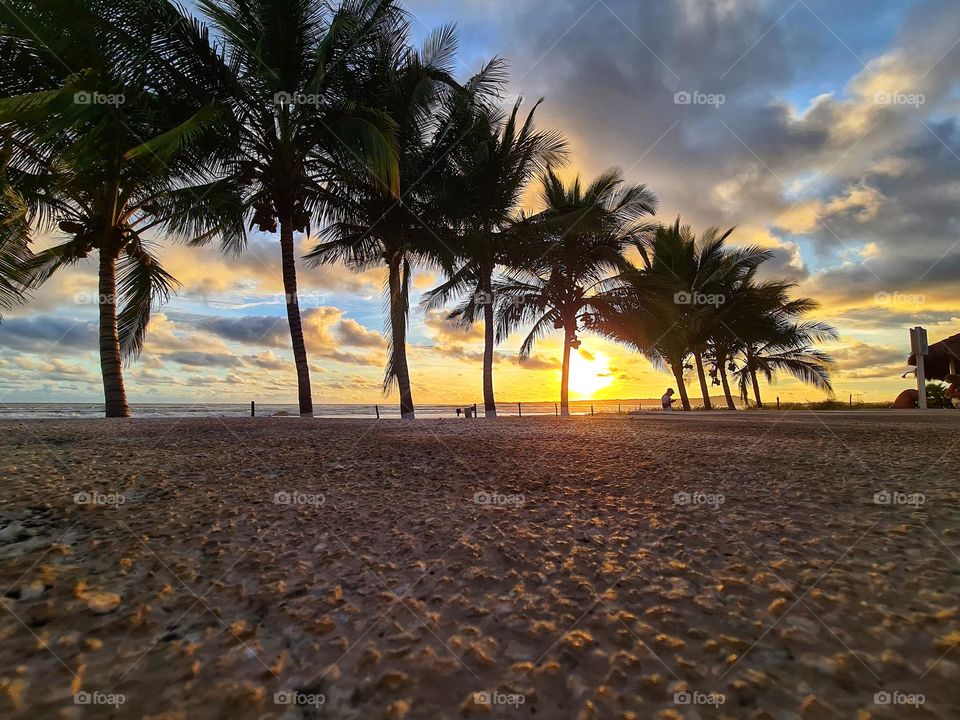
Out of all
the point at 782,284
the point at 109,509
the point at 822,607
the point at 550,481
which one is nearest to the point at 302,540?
the point at 109,509

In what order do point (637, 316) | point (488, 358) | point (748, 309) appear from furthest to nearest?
point (748, 309) < point (637, 316) < point (488, 358)

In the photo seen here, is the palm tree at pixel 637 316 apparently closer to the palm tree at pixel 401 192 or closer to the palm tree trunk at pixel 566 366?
the palm tree trunk at pixel 566 366

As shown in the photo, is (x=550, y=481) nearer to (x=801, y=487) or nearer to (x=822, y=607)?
(x=801, y=487)

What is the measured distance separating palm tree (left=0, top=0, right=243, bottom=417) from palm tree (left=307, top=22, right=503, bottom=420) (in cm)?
279

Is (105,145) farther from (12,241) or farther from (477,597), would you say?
(477,597)

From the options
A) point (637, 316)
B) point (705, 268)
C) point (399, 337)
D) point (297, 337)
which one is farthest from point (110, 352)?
point (705, 268)

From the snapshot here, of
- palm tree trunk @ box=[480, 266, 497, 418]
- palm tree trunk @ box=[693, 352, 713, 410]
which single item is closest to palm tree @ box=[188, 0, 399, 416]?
palm tree trunk @ box=[480, 266, 497, 418]

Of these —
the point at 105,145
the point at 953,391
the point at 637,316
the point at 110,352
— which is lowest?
the point at 953,391

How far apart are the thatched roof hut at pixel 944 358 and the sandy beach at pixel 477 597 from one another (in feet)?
59.7

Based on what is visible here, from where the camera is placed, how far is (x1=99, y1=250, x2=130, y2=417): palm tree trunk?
877cm

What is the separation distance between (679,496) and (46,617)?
2487mm

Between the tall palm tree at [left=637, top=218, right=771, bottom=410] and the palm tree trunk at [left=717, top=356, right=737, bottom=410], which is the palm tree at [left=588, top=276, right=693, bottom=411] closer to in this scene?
the tall palm tree at [left=637, top=218, right=771, bottom=410]

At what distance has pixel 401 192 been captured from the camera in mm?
11539

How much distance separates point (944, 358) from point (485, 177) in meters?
17.0
